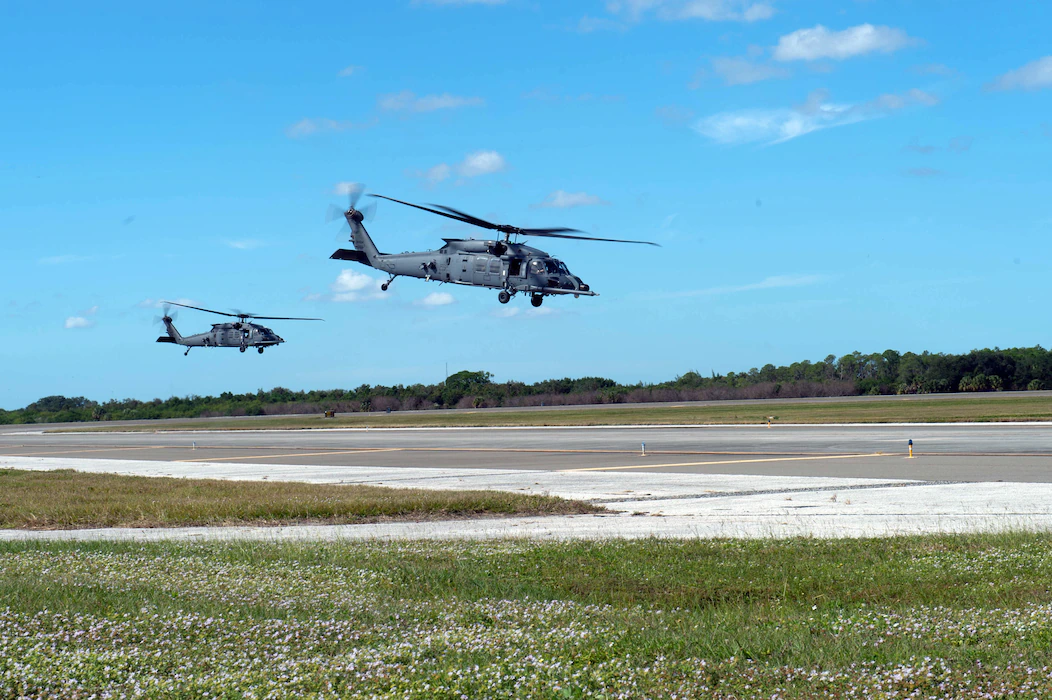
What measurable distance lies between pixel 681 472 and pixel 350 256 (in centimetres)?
2947

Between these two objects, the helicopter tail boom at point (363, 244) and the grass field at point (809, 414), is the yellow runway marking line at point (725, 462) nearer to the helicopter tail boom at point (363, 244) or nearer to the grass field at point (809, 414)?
the grass field at point (809, 414)

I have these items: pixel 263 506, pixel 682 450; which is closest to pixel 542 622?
pixel 263 506

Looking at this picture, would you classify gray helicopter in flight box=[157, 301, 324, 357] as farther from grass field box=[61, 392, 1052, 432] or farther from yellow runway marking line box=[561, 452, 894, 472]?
yellow runway marking line box=[561, 452, 894, 472]

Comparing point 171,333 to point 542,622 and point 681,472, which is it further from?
point 542,622

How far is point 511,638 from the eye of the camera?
295 inches

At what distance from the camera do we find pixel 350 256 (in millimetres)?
50938

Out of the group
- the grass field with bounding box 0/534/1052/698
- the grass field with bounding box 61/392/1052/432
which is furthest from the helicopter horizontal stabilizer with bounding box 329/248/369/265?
the grass field with bounding box 0/534/1052/698

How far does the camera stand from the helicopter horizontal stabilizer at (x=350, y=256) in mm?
50656

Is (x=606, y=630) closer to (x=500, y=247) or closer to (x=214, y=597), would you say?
(x=214, y=597)

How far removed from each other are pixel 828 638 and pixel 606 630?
5.20 feet

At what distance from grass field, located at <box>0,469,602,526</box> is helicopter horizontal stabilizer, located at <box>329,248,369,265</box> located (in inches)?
1112

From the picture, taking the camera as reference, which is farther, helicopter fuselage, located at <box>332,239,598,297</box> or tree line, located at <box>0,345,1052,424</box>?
tree line, located at <box>0,345,1052,424</box>

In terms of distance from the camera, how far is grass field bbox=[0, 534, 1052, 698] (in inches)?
253

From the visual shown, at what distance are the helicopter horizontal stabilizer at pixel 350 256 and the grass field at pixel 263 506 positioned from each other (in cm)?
2826
